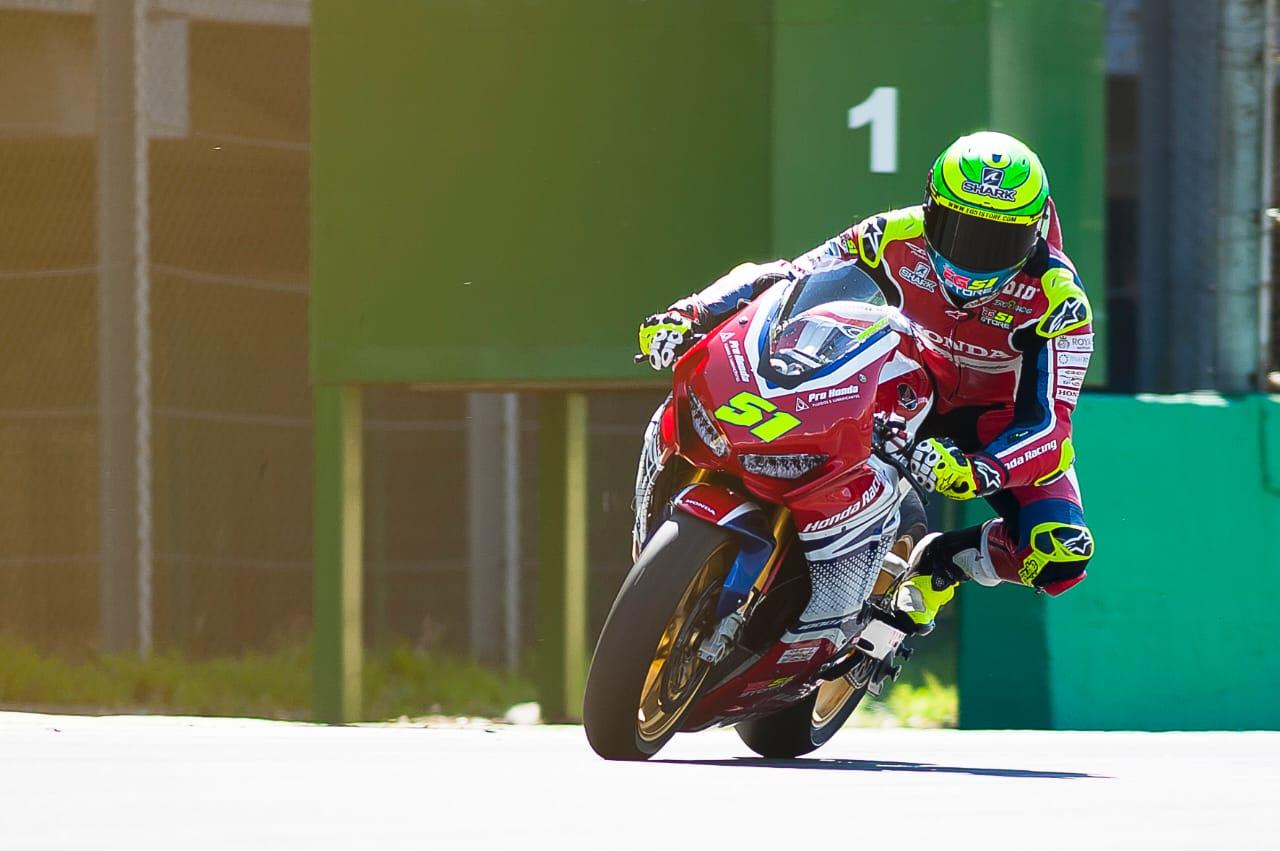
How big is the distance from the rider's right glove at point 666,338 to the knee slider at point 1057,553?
1.19 m

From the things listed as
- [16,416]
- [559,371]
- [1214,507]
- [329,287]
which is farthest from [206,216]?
[1214,507]

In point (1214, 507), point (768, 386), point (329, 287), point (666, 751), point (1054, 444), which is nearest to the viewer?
point (768, 386)

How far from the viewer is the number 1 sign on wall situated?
349 inches

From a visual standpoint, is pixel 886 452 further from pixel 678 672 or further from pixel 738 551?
pixel 678 672

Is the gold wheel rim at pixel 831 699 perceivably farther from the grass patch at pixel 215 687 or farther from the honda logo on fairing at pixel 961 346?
the grass patch at pixel 215 687

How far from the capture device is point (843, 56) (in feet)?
29.2

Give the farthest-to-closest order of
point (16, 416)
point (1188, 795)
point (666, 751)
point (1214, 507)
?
point (16, 416) → point (1214, 507) → point (666, 751) → point (1188, 795)

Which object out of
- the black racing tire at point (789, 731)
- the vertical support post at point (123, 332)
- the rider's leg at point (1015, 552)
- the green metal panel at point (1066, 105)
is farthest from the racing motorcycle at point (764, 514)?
the vertical support post at point (123, 332)

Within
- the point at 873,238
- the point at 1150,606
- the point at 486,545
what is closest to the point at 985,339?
the point at 873,238

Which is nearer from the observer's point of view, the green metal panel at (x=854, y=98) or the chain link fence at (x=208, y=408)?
the green metal panel at (x=854, y=98)

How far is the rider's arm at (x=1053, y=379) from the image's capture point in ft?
19.6

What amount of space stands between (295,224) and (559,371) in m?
3.59

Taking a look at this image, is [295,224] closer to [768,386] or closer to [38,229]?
[38,229]

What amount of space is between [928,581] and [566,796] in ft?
6.68
